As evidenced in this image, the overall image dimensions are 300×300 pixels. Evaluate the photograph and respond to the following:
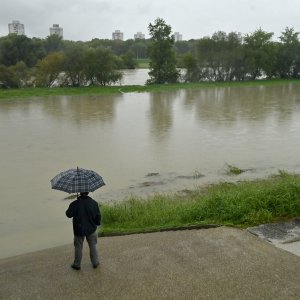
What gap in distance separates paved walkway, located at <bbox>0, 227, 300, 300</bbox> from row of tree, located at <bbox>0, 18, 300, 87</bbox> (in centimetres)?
4301

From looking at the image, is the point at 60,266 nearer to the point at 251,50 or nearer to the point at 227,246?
the point at 227,246

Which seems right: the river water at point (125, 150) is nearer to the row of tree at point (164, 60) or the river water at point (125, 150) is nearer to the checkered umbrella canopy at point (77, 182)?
the checkered umbrella canopy at point (77, 182)

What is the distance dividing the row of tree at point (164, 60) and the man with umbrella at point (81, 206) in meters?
43.5

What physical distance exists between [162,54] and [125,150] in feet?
116

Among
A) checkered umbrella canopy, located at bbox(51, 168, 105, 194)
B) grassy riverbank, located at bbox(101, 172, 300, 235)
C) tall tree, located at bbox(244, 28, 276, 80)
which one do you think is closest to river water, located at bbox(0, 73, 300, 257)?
grassy riverbank, located at bbox(101, 172, 300, 235)

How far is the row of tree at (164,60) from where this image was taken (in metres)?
47.8

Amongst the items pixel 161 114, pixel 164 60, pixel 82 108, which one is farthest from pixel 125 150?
pixel 164 60

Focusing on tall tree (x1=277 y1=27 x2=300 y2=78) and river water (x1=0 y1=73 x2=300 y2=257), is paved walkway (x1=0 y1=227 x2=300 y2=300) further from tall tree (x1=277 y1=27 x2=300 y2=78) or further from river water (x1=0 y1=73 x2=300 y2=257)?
tall tree (x1=277 y1=27 x2=300 y2=78)

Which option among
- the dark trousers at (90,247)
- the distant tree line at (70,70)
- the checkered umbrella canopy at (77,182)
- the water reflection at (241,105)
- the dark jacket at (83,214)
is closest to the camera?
the checkered umbrella canopy at (77,182)

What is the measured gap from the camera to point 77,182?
18.1 feet

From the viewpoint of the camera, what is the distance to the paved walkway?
5.13 meters

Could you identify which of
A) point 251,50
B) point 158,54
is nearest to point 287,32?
point 251,50

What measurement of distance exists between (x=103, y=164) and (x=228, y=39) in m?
42.2

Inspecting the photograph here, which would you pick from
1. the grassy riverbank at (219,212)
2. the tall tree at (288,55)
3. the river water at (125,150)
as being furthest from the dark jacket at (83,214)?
the tall tree at (288,55)
